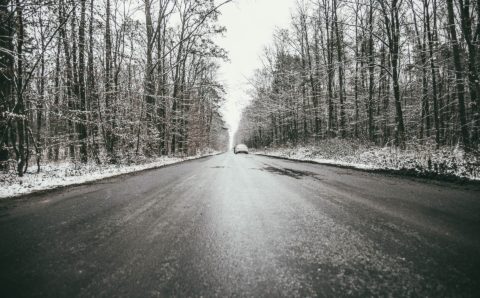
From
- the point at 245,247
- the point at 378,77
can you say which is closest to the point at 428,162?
the point at 245,247

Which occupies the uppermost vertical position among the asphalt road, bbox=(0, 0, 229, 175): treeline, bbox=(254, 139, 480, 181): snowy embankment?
bbox=(0, 0, 229, 175): treeline

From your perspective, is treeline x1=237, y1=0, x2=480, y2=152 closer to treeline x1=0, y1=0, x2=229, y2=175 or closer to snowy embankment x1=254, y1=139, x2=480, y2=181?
snowy embankment x1=254, y1=139, x2=480, y2=181

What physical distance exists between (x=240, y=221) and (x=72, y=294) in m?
2.18

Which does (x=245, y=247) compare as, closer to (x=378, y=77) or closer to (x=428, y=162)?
(x=428, y=162)

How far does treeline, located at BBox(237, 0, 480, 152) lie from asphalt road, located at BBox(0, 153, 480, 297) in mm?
8536

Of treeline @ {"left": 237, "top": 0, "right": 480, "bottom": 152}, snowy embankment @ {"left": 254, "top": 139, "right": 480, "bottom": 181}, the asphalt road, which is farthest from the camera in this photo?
treeline @ {"left": 237, "top": 0, "right": 480, "bottom": 152}

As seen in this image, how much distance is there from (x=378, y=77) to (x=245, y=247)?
20.1 m

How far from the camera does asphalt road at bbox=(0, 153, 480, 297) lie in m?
1.94

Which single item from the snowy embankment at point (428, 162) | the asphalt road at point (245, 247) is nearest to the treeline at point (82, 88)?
the asphalt road at point (245, 247)

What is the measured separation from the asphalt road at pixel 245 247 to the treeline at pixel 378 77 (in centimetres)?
854

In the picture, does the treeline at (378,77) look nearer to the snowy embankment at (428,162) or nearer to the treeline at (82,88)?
the snowy embankment at (428,162)

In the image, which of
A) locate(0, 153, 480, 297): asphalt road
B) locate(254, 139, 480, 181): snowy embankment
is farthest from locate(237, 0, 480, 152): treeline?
locate(0, 153, 480, 297): asphalt road

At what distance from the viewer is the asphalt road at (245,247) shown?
1939 millimetres

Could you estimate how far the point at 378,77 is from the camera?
18.8 m
